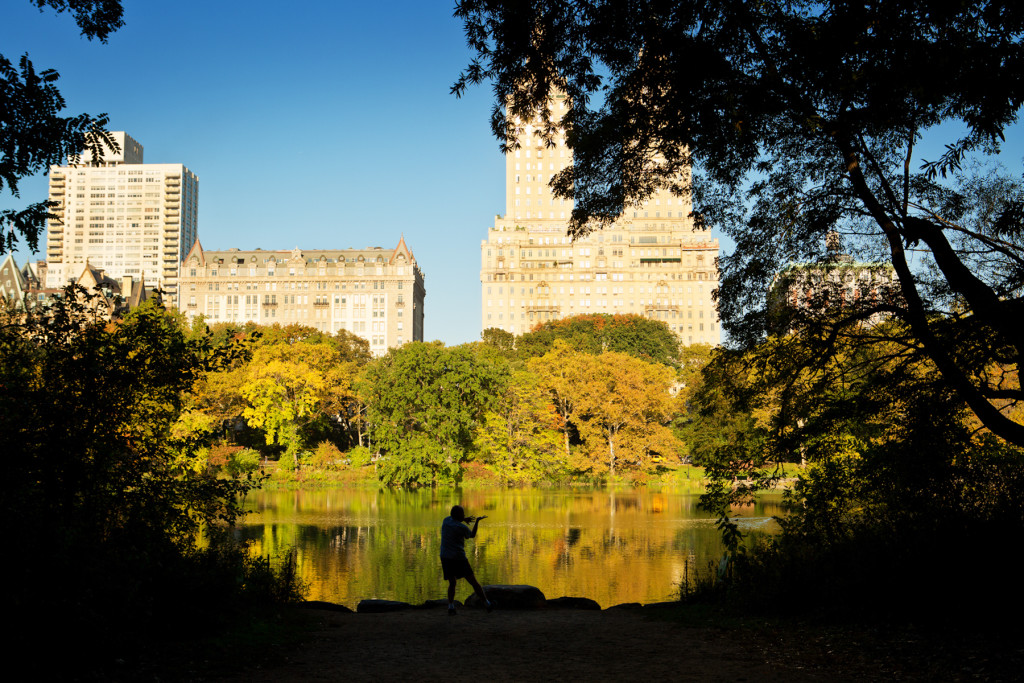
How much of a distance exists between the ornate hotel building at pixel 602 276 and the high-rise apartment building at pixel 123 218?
91205mm

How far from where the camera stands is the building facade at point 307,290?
4700 inches

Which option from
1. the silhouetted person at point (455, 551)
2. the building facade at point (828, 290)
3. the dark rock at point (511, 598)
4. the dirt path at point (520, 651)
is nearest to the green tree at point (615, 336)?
the dark rock at point (511, 598)

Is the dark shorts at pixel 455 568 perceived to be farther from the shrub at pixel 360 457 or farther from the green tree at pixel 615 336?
the green tree at pixel 615 336

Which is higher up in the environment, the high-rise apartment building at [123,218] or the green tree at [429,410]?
the high-rise apartment building at [123,218]

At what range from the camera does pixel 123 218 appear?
179250 mm

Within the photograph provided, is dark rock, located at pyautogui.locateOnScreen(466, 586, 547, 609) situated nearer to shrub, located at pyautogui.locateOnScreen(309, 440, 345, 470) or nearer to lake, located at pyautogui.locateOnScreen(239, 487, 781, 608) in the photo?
lake, located at pyautogui.locateOnScreen(239, 487, 781, 608)

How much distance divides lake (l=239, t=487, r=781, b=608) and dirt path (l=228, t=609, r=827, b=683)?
365 cm

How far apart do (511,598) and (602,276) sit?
111m

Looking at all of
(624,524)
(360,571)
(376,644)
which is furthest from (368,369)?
(376,644)

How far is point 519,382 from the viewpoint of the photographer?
1879 inches

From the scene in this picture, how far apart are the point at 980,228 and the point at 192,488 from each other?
1036 centimetres

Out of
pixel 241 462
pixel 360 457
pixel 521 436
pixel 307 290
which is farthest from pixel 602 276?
pixel 241 462

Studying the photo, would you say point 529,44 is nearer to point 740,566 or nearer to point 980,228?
point 980,228

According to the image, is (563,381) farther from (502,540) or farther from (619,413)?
(502,540)
